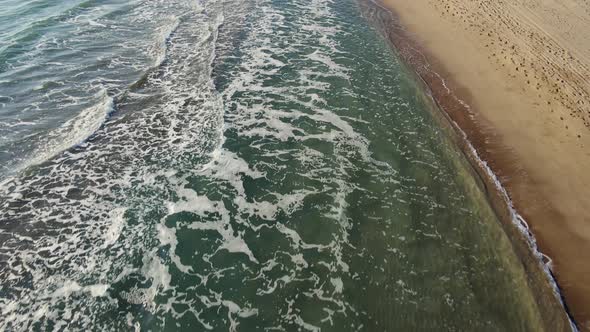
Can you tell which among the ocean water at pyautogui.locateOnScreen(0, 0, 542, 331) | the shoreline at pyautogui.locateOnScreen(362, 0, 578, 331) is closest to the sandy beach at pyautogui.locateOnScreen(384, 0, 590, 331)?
the shoreline at pyautogui.locateOnScreen(362, 0, 578, 331)

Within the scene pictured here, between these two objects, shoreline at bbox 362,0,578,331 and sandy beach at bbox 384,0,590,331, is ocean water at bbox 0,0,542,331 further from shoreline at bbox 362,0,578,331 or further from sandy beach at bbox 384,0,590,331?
sandy beach at bbox 384,0,590,331

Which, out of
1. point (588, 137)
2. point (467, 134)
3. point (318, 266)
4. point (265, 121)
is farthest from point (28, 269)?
point (588, 137)

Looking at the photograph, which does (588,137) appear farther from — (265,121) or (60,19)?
(60,19)

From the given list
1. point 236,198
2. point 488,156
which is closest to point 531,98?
point 488,156

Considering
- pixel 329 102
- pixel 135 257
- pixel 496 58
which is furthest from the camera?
pixel 496 58

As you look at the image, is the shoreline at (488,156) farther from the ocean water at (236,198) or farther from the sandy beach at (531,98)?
the ocean water at (236,198)
